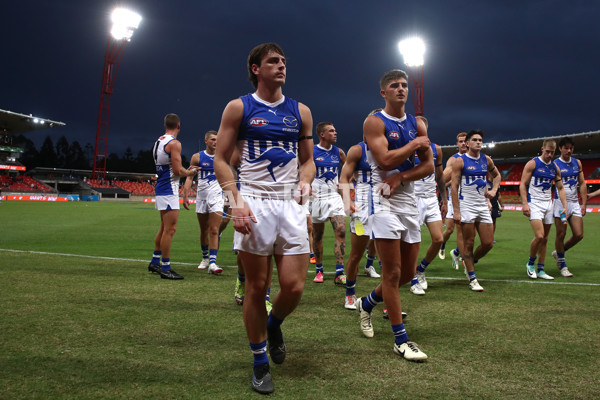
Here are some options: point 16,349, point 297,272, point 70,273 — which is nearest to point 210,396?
point 297,272

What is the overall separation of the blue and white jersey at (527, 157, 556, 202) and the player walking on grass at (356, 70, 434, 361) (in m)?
5.03

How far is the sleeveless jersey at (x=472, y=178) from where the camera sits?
719cm

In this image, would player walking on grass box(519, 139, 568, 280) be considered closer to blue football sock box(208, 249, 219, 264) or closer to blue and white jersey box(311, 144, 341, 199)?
blue and white jersey box(311, 144, 341, 199)

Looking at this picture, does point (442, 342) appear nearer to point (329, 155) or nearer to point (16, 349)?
point (16, 349)

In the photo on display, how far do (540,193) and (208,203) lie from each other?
245 inches

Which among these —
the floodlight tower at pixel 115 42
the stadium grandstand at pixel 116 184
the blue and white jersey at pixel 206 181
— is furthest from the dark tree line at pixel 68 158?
the blue and white jersey at pixel 206 181

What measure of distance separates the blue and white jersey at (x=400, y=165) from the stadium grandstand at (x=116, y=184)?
4717 cm

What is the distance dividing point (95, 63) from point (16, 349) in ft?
535

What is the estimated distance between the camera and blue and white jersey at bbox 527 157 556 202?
26.4 feet

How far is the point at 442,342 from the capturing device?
4.07 meters

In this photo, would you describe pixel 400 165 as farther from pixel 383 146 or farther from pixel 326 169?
pixel 326 169

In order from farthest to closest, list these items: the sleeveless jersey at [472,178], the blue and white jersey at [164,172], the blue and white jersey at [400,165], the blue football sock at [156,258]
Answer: the blue football sock at [156,258]
the blue and white jersey at [164,172]
the sleeveless jersey at [472,178]
the blue and white jersey at [400,165]

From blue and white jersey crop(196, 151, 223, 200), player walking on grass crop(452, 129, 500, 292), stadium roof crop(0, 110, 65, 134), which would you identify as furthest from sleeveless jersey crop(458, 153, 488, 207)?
stadium roof crop(0, 110, 65, 134)

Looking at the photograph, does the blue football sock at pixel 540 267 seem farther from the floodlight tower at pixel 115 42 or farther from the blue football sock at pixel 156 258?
the floodlight tower at pixel 115 42
